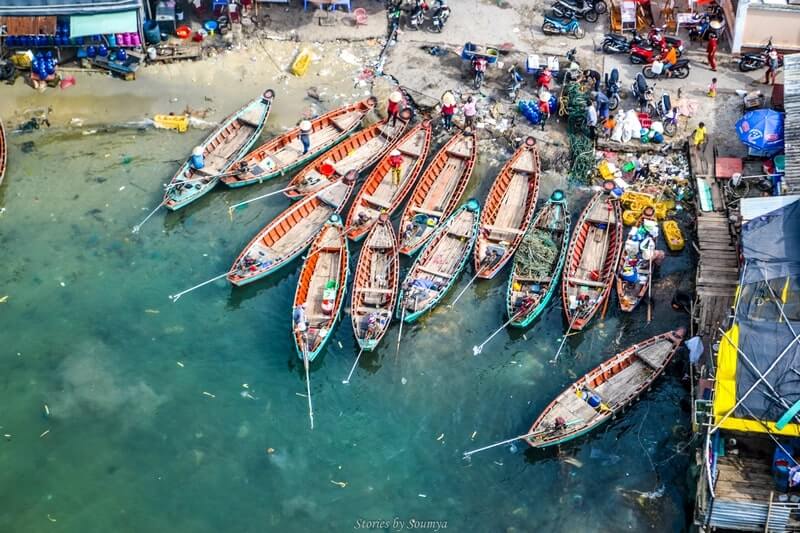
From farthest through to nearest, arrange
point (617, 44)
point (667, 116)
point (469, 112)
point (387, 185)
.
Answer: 1. point (617, 44)
2. point (469, 112)
3. point (667, 116)
4. point (387, 185)

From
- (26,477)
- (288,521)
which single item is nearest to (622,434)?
(288,521)

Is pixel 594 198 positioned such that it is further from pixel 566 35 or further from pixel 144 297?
pixel 144 297

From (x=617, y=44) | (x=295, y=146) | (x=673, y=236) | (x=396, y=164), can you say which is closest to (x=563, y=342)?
(x=673, y=236)

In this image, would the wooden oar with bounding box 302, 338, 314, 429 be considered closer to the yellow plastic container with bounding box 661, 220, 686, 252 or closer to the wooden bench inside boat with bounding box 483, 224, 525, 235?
the wooden bench inside boat with bounding box 483, 224, 525, 235

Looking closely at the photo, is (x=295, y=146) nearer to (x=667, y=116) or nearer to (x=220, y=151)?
(x=220, y=151)

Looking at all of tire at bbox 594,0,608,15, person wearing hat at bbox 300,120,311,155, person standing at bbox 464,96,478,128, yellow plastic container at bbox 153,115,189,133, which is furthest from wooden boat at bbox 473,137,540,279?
yellow plastic container at bbox 153,115,189,133

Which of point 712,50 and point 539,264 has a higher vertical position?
point 712,50
